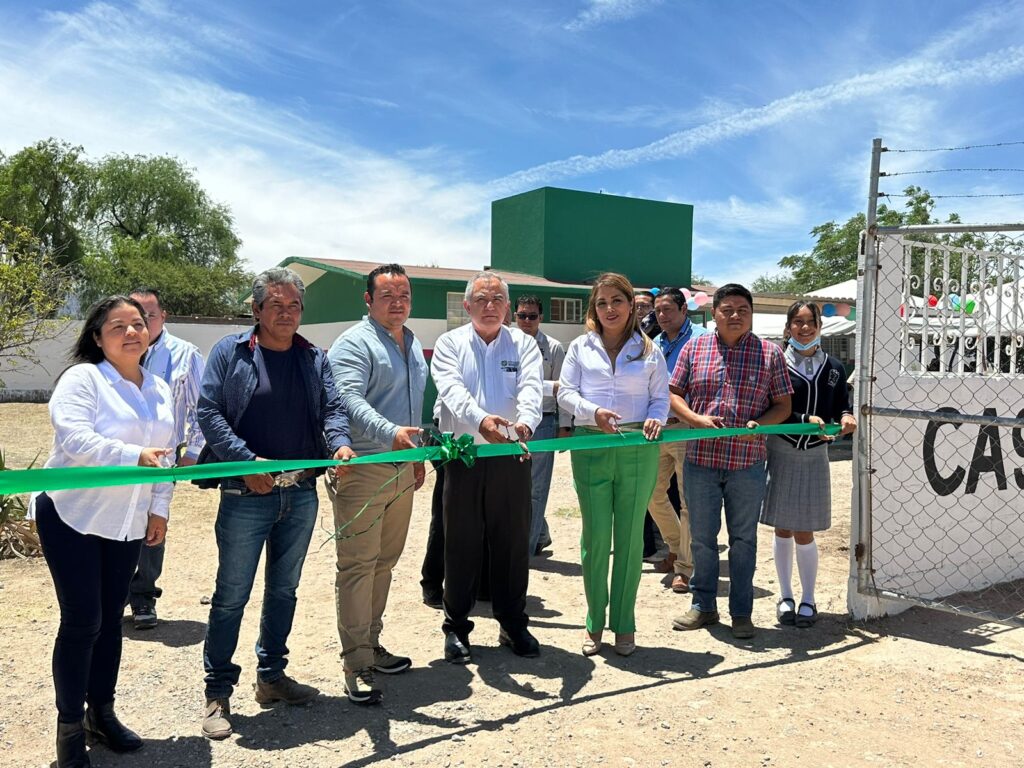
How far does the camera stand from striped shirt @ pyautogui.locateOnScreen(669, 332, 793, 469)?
14.8 ft

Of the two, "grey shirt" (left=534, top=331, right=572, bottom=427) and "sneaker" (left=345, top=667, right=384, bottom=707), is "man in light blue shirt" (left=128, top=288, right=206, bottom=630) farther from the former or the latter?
"grey shirt" (left=534, top=331, right=572, bottom=427)

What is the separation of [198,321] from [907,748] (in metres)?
24.2

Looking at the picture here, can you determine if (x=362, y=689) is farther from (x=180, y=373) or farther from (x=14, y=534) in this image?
(x=14, y=534)

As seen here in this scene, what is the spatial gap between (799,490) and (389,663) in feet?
8.43

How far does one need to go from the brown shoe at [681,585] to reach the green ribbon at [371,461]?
4.89 feet

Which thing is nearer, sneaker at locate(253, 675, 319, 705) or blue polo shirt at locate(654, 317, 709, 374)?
sneaker at locate(253, 675, 319, 705)

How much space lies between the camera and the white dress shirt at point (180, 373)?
460 centimetres

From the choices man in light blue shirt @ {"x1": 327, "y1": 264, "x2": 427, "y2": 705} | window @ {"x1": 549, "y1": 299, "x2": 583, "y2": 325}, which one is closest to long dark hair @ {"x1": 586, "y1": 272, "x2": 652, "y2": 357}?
man in light blue shirt @ {"x1": 327, "y1": 264, "x2": 427, "y2": 705}

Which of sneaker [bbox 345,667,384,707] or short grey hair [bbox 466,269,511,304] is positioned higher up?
short grey hair [bbox 466,269,511,304]

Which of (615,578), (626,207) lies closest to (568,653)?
(615,578)

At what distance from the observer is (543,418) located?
237 inches

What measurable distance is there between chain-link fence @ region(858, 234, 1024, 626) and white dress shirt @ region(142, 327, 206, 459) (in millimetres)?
3969

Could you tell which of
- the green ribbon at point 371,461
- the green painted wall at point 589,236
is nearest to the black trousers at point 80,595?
the green ribbon at point 371,461

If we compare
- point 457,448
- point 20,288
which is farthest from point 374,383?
point 20,288
